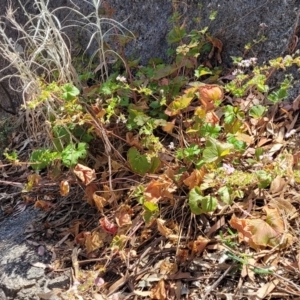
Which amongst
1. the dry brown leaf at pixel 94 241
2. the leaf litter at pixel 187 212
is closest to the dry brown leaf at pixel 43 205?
the leaf litter at pixel 187 212

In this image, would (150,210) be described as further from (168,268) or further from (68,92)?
(68,92)

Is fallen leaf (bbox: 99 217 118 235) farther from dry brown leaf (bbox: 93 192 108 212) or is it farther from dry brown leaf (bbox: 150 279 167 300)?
dry brown leaf (bbox: 150 279 167 300)

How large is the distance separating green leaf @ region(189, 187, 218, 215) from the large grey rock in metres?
0.95

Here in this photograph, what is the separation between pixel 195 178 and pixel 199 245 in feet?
0.89

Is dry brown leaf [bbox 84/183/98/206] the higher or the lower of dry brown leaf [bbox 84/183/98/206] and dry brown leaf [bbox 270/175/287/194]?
the lower

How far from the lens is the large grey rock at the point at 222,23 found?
270 centimetres

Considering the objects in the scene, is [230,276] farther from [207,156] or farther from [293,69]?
[293,69]

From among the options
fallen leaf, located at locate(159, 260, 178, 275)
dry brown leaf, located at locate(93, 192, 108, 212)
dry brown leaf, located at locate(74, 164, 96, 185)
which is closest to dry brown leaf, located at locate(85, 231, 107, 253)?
dry brown leaf, located at locate(93, 192, 108, 212)

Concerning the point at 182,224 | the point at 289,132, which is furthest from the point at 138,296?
the point at 289,132

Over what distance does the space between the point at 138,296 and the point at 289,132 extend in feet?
3.20

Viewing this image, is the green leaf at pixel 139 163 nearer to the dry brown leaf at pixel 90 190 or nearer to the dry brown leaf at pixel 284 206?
the dry brown leaf at pixel 90 190

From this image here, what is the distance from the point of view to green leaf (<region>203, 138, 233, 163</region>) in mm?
2127

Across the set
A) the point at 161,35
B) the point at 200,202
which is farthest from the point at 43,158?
the point at 161,35

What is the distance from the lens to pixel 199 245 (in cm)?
206
